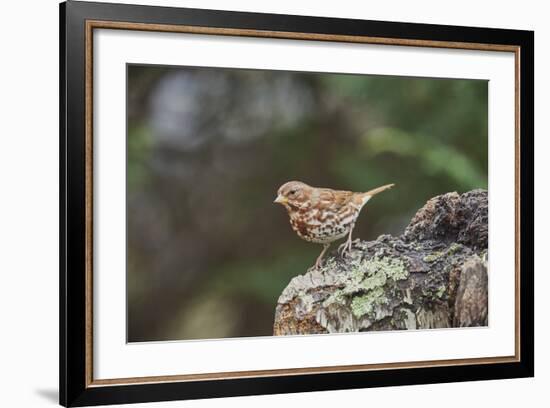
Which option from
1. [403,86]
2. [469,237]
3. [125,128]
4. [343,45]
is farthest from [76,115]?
[469,237]

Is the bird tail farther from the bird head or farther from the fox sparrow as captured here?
the bird head

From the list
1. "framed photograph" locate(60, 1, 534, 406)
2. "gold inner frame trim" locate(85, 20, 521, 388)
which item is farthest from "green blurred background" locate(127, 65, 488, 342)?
"gold inner frame trim" locate(85, 20, 521, 388)

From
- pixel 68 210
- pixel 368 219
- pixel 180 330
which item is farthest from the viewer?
pixel 368 219

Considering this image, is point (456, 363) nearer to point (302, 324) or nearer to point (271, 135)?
point (302, 324)

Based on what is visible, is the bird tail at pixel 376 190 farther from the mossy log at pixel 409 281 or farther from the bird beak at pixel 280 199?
the bird beak at pixel 280 199

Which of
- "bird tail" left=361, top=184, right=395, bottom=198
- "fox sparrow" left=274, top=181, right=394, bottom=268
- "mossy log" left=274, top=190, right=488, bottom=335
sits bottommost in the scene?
"mossy log" left=274, top=190, right=488, bottom=335

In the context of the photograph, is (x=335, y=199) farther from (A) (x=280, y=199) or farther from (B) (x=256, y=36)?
(B) (x=256, y=36)
